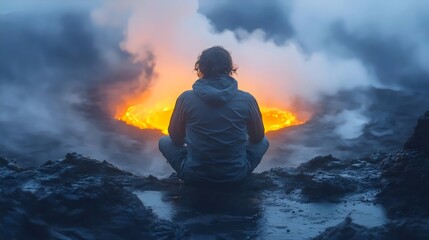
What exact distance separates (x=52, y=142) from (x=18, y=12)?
2031cm

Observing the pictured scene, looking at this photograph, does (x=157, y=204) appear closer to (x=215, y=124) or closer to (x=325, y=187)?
(x=215, y=124)

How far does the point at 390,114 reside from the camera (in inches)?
715

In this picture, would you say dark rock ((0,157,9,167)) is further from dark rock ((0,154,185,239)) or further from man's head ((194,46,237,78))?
man's head ((194,46,237,78))

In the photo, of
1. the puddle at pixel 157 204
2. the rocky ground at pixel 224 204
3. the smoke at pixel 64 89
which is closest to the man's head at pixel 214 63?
the rocky ground at pixel 224 204

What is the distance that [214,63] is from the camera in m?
6.84

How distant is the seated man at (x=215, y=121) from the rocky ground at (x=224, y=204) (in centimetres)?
37

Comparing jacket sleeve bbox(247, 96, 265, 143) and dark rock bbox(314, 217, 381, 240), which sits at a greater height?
jacket sleeve bbox(247, 96, 265, 143)

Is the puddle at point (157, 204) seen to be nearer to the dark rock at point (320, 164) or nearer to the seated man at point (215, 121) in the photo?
the seated man at point (215, 121)

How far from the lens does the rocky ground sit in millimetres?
5145

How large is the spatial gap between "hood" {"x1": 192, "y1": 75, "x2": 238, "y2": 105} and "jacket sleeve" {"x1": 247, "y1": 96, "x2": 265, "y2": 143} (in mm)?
362

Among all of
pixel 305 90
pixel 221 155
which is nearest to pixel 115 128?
pixel 305 90

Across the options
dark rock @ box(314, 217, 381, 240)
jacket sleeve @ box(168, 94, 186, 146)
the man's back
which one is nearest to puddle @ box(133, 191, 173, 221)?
the man's back

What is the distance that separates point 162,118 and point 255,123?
9.92m

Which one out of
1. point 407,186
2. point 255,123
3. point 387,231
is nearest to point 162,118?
point 255,123
